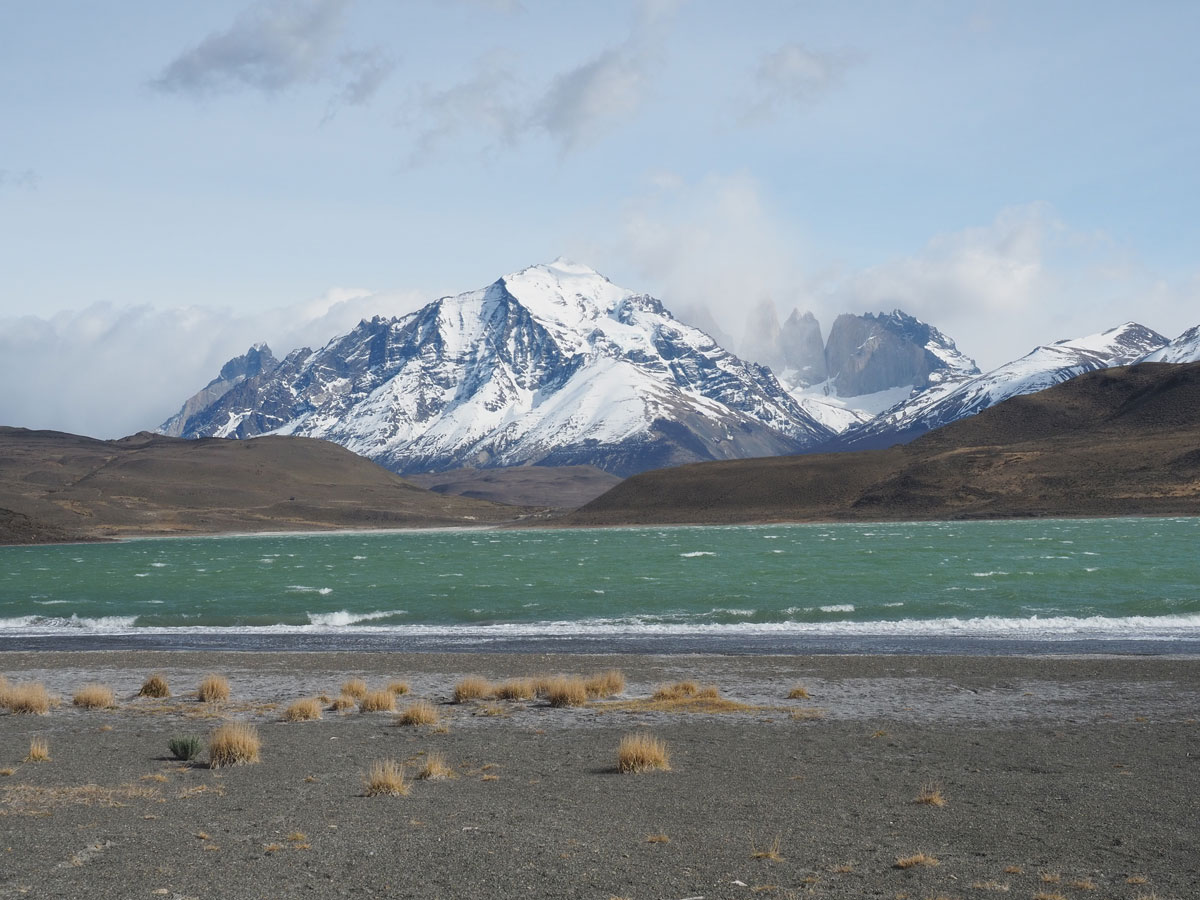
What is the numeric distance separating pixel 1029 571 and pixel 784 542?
55784mm

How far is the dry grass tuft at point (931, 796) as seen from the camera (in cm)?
1617

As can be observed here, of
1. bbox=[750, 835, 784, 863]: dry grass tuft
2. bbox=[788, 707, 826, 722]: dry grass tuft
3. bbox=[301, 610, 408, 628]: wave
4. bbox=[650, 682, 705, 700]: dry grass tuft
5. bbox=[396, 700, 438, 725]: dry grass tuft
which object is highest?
bbox=[750, 835, 784, 863]: dry grass tuft

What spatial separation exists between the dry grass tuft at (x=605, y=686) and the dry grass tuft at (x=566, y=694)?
34.9 inches

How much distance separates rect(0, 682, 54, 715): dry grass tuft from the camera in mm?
25719

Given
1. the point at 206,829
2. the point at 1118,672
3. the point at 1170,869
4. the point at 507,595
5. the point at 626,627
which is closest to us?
the point at 1170,869

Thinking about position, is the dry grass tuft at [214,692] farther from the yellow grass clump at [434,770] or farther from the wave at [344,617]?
the wave at [344,617]

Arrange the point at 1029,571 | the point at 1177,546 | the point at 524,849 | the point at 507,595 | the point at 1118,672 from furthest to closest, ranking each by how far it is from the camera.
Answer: the point at 1177,546 → the point at 1029,571 → the point at 507,595 → the point at 1118,672 → the point at 524,849

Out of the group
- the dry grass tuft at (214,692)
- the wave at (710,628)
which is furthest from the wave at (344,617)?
the dry grass tuft at (214,692)

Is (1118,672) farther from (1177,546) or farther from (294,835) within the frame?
(1177,546)

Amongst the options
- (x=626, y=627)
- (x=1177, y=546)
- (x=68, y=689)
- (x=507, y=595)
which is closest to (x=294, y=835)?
(x=68, y=689)

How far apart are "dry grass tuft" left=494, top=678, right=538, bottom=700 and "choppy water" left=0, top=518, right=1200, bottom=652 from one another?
13220 mm

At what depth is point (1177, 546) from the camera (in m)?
88.6

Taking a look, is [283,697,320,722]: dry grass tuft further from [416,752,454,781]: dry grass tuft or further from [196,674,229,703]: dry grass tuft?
[416,752,454,781]: dry grass tuft

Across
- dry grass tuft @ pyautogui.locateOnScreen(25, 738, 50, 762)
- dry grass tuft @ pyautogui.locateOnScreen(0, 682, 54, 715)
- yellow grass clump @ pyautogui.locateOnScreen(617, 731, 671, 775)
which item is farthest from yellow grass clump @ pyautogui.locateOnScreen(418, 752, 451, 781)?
dry grass tuft @ pyautogui.locateOnScreen(0, 682, 54, 715)
